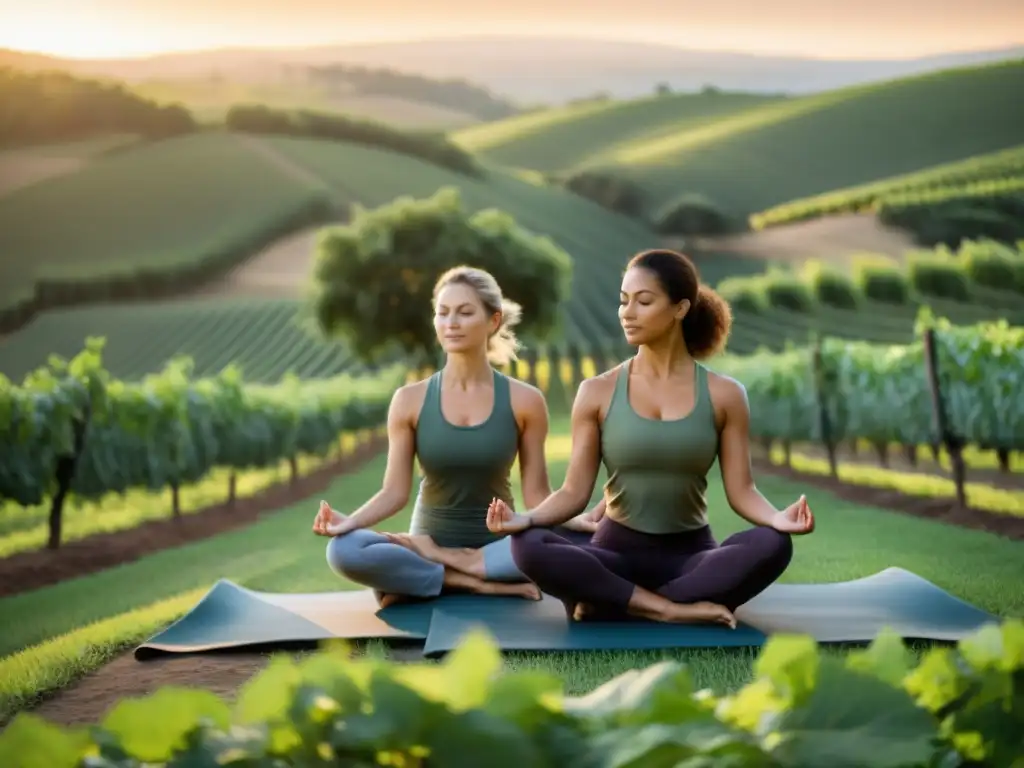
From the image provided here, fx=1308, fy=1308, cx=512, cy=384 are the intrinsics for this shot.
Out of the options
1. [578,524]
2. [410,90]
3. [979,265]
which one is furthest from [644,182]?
[578,524]

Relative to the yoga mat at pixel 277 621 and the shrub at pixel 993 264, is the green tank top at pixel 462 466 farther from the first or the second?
the shrub at pixel 993 264

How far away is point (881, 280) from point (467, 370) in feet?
42.1

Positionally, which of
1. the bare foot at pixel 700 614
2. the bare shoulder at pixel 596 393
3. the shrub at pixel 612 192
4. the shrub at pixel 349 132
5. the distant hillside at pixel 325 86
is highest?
the shrub at pixel 349 132

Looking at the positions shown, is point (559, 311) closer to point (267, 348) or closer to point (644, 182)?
point (644, 182)

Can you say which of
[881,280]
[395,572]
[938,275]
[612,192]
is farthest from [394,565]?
[612,192]

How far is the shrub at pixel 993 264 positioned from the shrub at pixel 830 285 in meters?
3.08

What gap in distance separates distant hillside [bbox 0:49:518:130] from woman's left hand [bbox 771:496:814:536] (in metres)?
10.5

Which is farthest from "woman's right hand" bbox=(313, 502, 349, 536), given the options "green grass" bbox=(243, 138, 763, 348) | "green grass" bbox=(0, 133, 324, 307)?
"green grass" bbox=(243, 138, 763, 348)

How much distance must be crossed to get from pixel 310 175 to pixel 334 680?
83.4ft

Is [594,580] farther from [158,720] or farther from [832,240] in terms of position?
[832,240]

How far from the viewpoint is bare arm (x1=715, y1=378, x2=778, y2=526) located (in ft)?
11.7

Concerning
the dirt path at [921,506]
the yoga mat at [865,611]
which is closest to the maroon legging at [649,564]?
the yoga mat at [865,611]

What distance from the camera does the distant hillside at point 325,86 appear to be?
Result: 1318 centimetres

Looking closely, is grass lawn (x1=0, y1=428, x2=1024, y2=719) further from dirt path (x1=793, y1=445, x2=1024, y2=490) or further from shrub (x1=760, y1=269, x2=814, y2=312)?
shrub (x1=760, y1=269, x2=814, y2=312)
